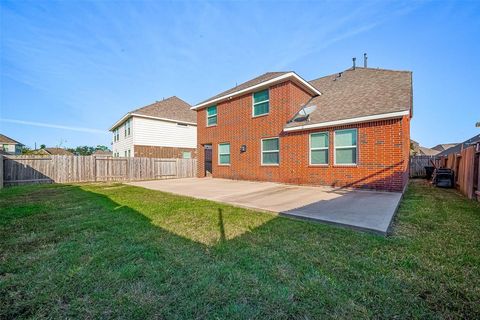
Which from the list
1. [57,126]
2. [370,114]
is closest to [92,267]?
[370,114]

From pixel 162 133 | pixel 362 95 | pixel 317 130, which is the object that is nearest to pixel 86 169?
pixel 162 133

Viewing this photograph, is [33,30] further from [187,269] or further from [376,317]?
[376,317]

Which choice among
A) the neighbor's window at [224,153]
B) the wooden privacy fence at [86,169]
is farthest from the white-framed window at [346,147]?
the wooden privacy fence at [86,169]

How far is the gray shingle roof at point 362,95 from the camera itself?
7939mm

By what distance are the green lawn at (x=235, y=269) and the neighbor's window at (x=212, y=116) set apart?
1071 centimetres

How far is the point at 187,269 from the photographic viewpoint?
2436mm

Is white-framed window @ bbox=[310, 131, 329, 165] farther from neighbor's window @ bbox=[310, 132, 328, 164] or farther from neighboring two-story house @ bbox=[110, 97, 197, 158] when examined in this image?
neighboring two-story house @ bbox=[110, 97, 197, 158]

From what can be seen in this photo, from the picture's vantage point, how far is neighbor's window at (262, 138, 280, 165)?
10.6m

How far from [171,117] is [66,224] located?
16.4 metres

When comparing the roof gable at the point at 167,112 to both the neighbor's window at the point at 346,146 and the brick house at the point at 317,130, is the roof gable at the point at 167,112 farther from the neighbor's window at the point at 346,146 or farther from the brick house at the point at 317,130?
the neighbor's window at the point at 346,146

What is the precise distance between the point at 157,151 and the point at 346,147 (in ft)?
51.8

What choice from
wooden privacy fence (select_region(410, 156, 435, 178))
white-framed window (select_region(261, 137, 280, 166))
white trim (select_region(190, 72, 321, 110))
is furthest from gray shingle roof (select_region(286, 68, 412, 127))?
wooden privacy fence (select_region(410, 156, 435, 178))

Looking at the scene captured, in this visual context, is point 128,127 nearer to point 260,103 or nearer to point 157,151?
point 157,151

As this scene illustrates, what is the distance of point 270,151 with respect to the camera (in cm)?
1095
